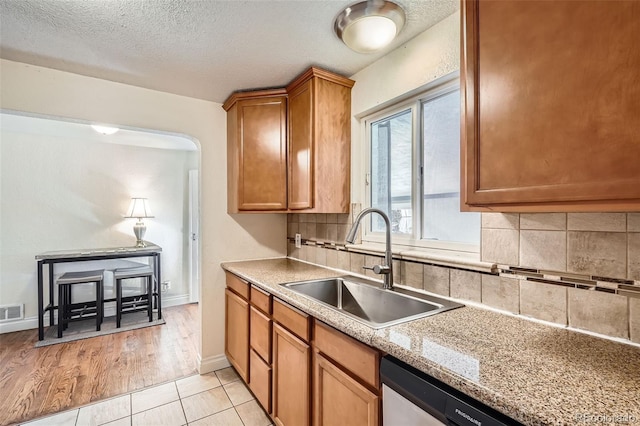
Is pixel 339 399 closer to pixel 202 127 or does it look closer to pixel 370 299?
pixel 370 299

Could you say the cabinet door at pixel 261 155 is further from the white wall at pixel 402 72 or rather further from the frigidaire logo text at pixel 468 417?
the frigidaire logo text at pixel 468 417

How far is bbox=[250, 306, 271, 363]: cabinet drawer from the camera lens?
173 cm

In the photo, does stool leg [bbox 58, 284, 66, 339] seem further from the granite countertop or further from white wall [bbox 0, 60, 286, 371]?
the granite countertop

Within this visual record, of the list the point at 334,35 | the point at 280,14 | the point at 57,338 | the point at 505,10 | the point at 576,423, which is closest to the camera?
the point at 576,423

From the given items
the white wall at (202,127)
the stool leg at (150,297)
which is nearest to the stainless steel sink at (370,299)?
the white wall at (202,127)

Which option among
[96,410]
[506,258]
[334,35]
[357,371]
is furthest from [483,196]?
[96,410]

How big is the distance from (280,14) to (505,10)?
96 cm

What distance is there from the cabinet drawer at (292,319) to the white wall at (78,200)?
304 centimetres

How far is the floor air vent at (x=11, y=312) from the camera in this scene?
3164 mm

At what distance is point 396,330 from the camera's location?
3.42 feet

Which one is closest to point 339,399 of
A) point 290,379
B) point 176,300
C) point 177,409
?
point 290,379

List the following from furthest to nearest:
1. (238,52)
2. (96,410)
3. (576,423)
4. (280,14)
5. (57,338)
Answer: (57,338), (96,410), (238,52), (280,14), (576,423)

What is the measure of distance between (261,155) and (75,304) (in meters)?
2.75

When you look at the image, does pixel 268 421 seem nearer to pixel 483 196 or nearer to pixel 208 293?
pixel 208 293
